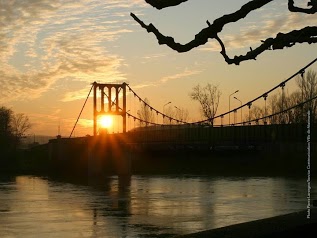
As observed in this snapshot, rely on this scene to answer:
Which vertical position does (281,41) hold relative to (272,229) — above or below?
above

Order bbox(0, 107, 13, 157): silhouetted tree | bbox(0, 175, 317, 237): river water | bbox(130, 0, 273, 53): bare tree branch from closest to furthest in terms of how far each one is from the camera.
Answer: bbox(130, 0, 273, 53): bare tree branch → bbox(0, 175, 317, 237): river water → bbox(0, 107, 13, 157): silhouetted tree

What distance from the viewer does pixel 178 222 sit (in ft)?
89.0

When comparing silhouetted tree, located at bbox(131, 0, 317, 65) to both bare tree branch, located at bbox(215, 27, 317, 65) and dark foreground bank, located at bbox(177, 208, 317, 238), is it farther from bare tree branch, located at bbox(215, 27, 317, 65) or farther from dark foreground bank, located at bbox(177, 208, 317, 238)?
dark foreground bank, located at bbox(177, 208, 317, 238)

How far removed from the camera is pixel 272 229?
29.6 feet

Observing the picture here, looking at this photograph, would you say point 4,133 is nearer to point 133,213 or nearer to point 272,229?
point 133,213

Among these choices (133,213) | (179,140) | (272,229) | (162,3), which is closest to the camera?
(162,3)

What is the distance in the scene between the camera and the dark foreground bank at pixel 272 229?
28.9 feet

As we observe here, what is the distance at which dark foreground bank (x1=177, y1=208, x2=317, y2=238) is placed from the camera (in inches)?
347

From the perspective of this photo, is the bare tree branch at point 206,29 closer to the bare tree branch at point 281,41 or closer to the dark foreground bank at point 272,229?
the bare tree branch at point 281,41

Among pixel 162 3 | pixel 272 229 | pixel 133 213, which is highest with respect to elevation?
pixel 162 3

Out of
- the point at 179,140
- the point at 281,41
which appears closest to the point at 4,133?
the point at 179,140

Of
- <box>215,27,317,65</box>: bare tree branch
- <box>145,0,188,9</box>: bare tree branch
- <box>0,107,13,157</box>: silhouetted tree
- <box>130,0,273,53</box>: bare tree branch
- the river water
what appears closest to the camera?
<box>130,0,273,53</box>: bare tree branch

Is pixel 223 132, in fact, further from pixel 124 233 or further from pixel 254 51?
pixel 254 51

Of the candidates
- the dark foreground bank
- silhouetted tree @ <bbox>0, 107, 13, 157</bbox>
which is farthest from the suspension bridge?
the dark foreground bank
